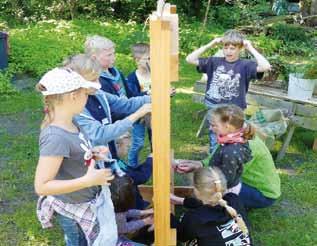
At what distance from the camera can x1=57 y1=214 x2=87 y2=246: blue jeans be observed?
2.84 metres

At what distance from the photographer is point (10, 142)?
5961mm

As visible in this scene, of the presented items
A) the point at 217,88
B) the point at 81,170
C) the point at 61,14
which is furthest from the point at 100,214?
the point at 61,14

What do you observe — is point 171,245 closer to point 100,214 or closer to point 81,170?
point 100,214

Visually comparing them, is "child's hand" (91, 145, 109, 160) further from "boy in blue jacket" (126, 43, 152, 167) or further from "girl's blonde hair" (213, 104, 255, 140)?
"boy in blue jacket" (126, 43, 152, 167)

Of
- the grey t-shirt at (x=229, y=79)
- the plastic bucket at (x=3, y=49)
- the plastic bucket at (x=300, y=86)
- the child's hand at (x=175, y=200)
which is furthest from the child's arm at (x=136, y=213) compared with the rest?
the plastic bucket at (x=3, y=49)

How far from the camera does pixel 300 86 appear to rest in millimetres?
5531

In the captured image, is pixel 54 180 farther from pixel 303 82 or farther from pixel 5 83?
pixel 5 83

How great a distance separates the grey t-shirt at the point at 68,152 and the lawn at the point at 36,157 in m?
1.27

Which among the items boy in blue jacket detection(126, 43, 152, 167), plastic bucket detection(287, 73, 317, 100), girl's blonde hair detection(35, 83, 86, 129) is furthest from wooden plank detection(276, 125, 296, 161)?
girl's blonde hair detection(35, 83, 86, 129)

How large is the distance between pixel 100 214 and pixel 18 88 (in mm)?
5701

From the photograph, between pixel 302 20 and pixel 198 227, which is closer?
pixel 198 227

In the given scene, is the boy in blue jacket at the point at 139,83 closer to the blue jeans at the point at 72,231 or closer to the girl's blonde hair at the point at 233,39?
the girl's blonde hair at the point at 233,39

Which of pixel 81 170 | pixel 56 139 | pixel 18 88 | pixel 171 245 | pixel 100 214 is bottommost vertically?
pixel 18 88

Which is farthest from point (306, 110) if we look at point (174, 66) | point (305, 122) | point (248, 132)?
point (174, 66)
